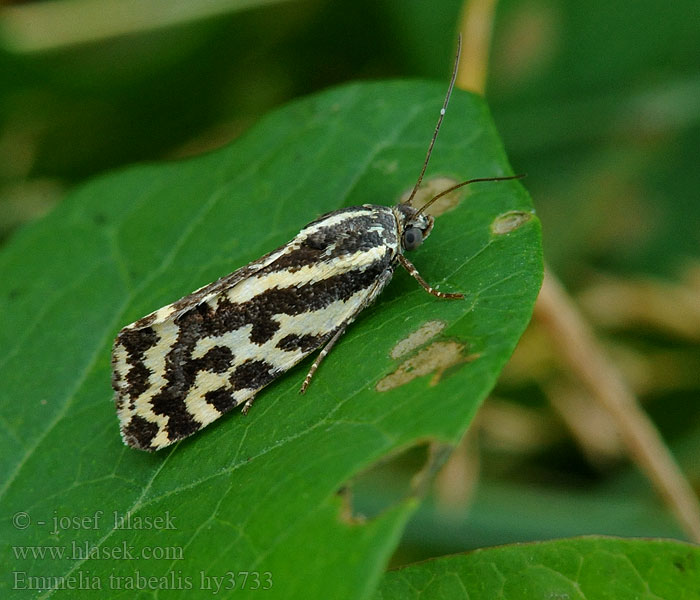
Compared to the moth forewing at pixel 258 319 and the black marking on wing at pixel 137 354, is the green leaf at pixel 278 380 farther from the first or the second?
the black marking on wing at pixel 137 354

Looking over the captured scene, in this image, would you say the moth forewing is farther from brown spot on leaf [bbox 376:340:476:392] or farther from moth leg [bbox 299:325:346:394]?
brown spot on leaf [bbox 376:340:476:392]

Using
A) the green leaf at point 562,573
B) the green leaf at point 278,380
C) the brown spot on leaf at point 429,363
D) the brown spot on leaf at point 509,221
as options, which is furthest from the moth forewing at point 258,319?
the green leaf at point 562,573

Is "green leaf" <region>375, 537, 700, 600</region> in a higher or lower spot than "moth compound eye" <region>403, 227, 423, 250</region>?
lower

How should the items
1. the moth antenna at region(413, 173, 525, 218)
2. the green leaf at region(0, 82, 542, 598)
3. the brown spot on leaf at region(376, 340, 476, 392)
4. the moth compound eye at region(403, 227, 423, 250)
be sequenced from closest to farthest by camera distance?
the green leaf at region(0, 82, 542, 598) → the brown spot on leaf at region(376, 340, 476, 392) → the moth antenna at region(413, 173, 525, 218) → the moth compound eye at region(403, 227, 423, 250)

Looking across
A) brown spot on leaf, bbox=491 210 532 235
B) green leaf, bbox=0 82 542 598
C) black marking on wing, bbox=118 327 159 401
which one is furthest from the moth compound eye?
black marking on wing, bbox=118 327 159 401

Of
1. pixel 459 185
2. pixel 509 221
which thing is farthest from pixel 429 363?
pixel 459 185

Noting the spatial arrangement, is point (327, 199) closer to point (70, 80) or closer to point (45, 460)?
point (45, 460)
